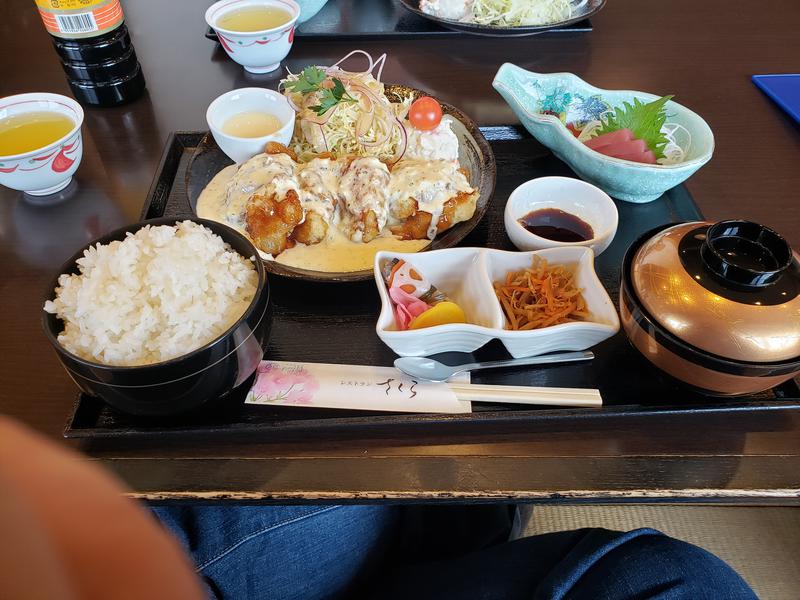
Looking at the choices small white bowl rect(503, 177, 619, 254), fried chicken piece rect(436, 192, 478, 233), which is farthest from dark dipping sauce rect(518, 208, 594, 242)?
fried chicken piece rect(436, 192, 478, 233)

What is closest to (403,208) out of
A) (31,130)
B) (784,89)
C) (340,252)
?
(340,252)

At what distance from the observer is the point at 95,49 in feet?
6.57

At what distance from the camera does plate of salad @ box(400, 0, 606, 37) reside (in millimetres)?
2443

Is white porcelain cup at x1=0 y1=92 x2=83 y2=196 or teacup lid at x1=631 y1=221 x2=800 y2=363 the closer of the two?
teacup lid at x1=631 y1=221 x2=800 y2=363

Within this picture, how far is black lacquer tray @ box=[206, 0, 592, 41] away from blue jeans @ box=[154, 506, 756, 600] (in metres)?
2.02

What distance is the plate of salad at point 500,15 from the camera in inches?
96.2

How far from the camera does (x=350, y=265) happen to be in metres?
1.60

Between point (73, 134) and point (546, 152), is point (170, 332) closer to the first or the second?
point (73, 134)

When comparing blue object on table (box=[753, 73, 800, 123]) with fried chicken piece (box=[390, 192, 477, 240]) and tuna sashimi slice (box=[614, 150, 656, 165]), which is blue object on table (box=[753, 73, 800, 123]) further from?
fried chicken piece (box=[390, 192, 477, 240])

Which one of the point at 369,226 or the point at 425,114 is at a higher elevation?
the point at 425,114

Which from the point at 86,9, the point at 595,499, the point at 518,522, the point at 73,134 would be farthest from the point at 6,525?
the point at 86,9

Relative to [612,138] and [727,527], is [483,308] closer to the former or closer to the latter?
[612,138]

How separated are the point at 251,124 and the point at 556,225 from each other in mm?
1073

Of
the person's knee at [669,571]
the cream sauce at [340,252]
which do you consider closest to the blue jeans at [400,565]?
the person's knee at [669,571]
